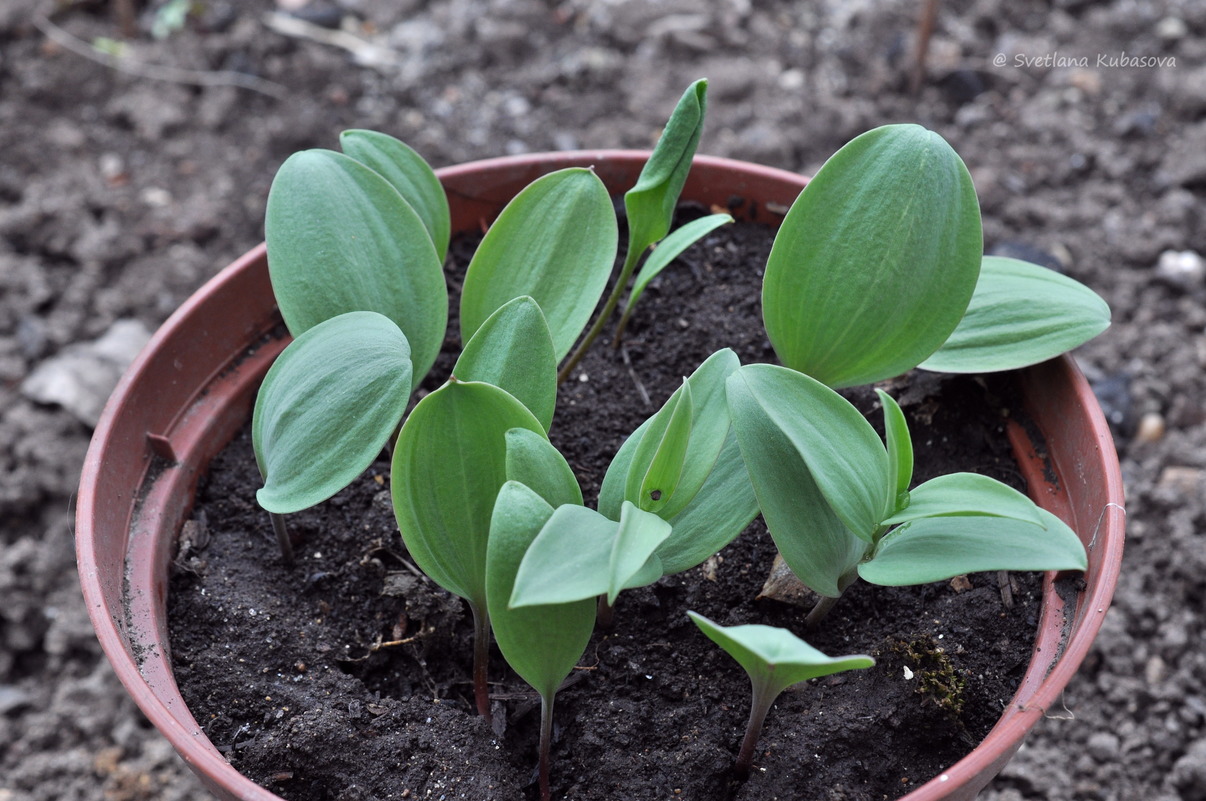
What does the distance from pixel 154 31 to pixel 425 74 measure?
546 millimetres

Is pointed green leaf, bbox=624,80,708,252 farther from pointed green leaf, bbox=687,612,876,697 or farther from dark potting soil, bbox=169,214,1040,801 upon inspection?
pointed green leaf, bbox=687,612,876,697

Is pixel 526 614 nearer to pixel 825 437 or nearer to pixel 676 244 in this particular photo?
pixel 825 437

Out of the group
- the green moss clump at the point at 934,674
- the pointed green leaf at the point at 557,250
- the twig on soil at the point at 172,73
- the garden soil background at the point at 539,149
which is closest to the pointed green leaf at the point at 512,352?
the pointed green leaf at the point at 557,250

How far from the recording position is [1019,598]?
90 centimetres

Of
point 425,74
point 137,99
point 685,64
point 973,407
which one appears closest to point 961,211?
point 973,407

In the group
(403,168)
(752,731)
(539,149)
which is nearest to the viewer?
(752,731)

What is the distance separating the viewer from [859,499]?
2.37 feet

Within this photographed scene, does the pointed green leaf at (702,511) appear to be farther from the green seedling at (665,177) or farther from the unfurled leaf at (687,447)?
the green seedling at (665,177)

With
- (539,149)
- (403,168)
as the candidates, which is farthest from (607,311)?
(539,149)

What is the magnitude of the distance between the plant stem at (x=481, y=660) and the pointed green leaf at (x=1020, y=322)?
47 cm

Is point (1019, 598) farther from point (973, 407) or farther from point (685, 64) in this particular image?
point (685, 64)

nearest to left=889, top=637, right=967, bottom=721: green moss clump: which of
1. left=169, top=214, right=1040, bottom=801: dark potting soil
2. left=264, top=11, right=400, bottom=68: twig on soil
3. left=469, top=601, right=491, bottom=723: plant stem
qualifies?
left=169, top=214, right=1040, bottom=801: dark potting soil

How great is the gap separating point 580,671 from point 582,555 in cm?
28

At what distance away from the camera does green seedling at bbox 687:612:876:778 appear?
0.55 meters
